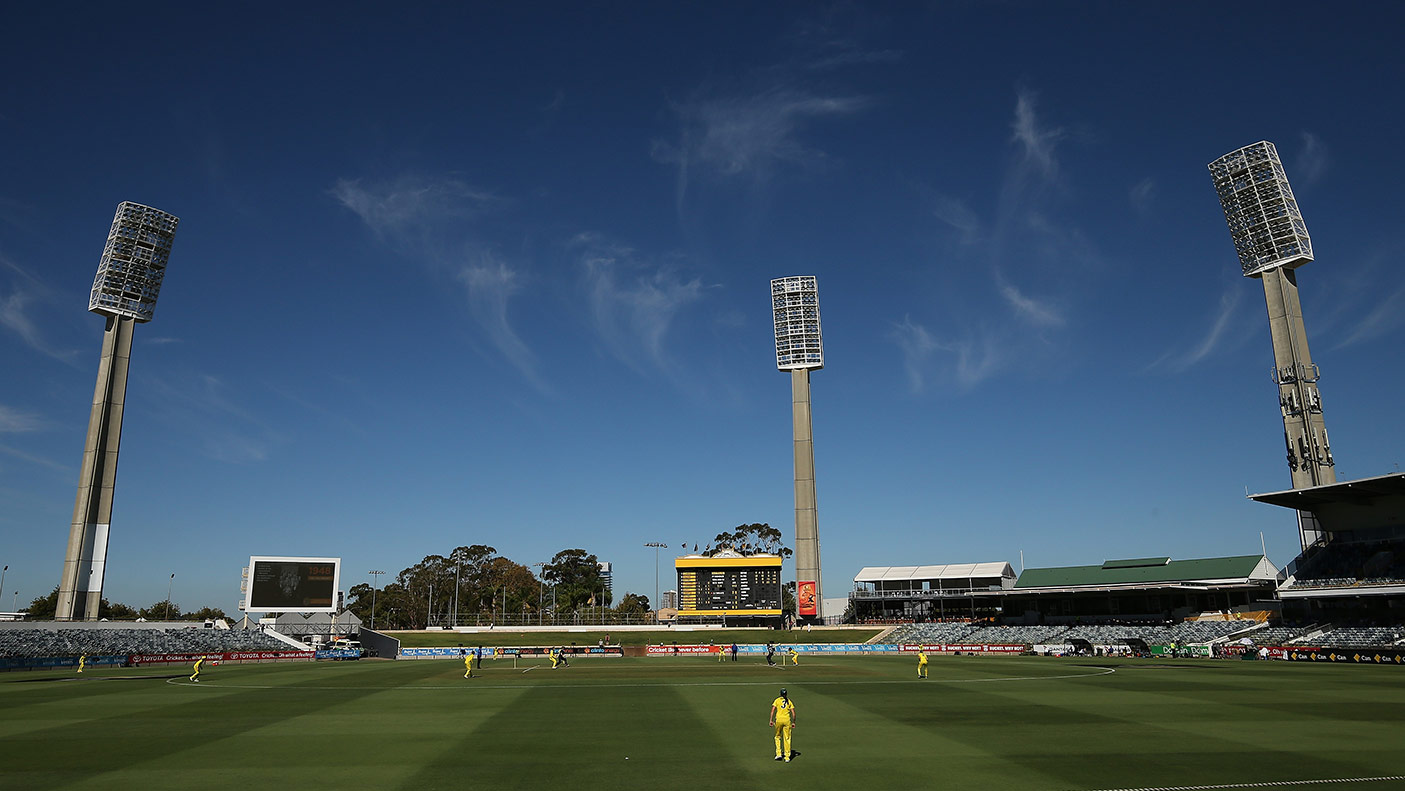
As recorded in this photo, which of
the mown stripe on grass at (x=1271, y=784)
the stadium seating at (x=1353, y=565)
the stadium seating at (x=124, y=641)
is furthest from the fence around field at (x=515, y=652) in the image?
the stadium seating at (x=1353, y=565)

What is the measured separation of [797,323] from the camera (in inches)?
4530

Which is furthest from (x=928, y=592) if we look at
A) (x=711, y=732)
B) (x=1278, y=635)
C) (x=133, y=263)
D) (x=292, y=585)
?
(x=133, y=263)

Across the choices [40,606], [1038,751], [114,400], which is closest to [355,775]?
[1038,751]

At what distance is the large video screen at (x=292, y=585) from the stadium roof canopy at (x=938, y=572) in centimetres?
7245

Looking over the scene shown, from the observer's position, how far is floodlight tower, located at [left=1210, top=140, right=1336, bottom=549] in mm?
82688

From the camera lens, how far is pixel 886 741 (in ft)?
78.8

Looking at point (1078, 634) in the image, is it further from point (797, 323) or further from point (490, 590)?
point (490, 590)

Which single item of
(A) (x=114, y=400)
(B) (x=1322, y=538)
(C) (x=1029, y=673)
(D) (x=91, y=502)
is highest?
(A) (x=114, y=400)

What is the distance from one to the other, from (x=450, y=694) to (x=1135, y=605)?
92.7 metres

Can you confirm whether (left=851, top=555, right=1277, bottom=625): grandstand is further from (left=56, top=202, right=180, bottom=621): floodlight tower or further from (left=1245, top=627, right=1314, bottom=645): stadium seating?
(left=56, top=202, right=180, bottom=621): floodlight tower

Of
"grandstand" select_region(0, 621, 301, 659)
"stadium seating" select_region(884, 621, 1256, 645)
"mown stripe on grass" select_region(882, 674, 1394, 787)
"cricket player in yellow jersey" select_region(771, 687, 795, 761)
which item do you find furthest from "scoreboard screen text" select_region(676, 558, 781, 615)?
"cricket player in yellow jersey" select_region(771, 687, 795, 761)

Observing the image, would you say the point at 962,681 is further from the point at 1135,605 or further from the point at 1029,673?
the point at 1135,605

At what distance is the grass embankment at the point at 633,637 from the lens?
298ft

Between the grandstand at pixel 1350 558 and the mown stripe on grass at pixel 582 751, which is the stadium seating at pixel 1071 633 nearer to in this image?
the grandstand at pixel 1350 558
